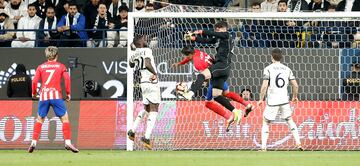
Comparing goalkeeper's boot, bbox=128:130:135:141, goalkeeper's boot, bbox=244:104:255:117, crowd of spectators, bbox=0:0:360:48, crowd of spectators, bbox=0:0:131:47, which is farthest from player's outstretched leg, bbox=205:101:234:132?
crowd of spectators, bbox=0:0:131:47

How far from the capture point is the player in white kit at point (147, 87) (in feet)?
67.2

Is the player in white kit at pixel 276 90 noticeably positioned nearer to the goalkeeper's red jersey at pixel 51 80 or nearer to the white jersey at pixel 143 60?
the white jersey at pixel 143 60

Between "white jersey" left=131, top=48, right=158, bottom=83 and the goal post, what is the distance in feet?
1.24

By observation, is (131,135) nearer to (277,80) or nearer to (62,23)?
→ (277,80)

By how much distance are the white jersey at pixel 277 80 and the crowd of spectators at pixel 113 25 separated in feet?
10.5

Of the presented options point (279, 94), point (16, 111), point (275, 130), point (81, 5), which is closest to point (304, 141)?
point (275, 130)

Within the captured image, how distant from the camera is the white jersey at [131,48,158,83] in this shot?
20.5 m

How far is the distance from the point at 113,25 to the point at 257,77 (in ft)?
12.6

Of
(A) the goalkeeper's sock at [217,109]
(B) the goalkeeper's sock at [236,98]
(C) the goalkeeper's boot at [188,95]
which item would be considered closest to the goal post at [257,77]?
(C) the goalkeeper's boot at [188,95]

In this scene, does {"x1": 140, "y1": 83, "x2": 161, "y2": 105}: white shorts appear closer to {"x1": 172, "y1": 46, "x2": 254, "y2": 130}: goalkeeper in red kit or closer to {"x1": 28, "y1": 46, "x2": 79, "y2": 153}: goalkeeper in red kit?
{"x1": 172, "y1": 46, "x2": 254, "y2": 130}: goalkeeper in red kit

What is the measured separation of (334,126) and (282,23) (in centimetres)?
303

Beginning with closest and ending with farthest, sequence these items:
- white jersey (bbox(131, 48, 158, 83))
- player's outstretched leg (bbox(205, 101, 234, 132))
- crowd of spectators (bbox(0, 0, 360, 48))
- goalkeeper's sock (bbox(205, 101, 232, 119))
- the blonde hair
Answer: the blonde hair → white jersey (bbox(131, 48, 158, 83)) → player's outstretched leg (bbox(205, 101, 234, 132)) → goalkeeper's sock (bbox(205, 101, 232, 119)) → crowd of spectators (bbox(0, 0, 360, 48))
